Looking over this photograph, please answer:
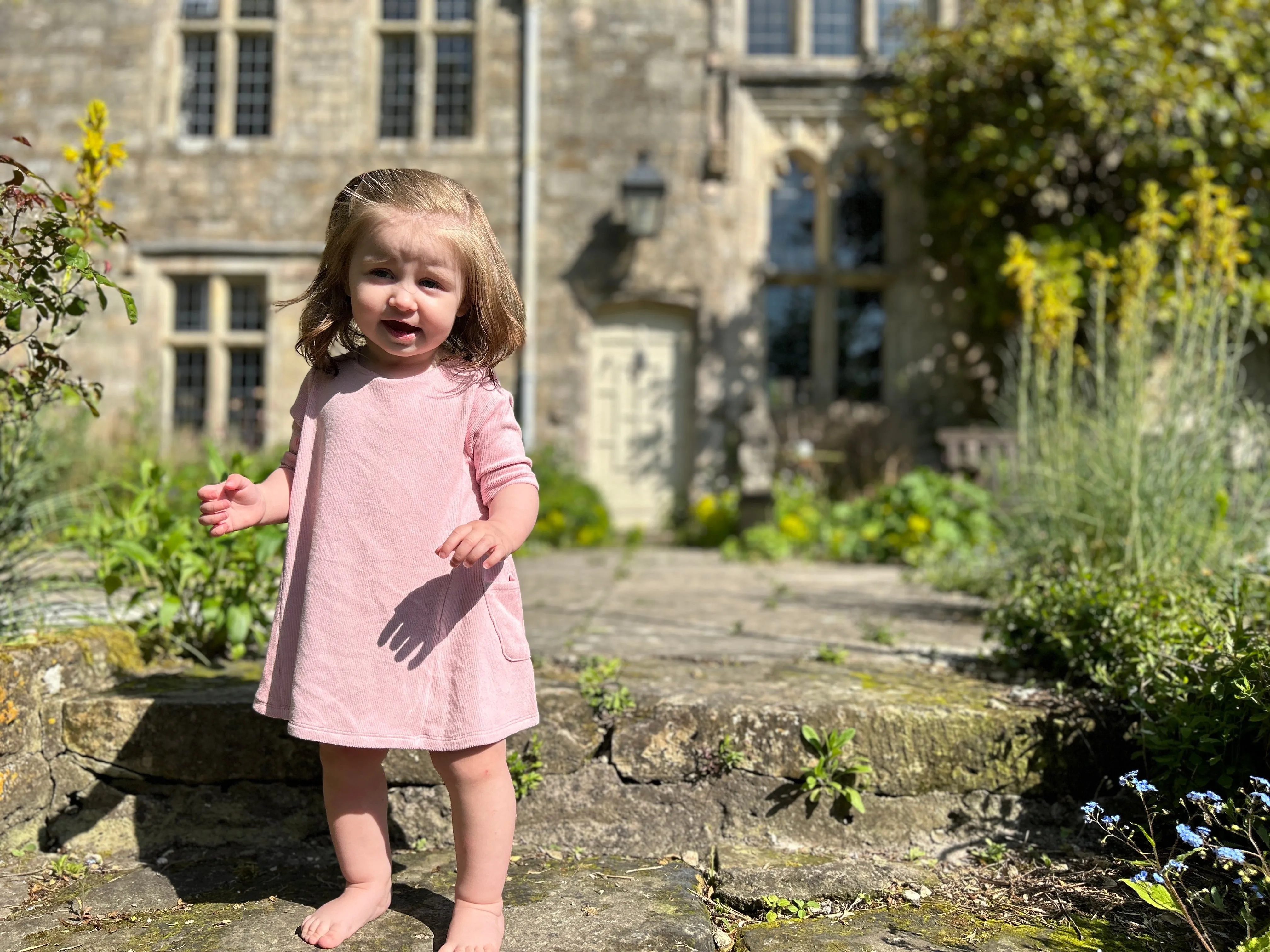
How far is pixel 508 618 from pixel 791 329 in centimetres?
822

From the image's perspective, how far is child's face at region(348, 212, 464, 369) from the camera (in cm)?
160

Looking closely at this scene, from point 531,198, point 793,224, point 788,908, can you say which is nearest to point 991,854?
point 788,908

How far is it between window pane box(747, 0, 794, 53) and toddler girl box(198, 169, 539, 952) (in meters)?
8.57

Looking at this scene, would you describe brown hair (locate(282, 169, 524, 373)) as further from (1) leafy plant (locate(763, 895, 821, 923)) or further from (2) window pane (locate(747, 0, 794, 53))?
(2) window pane (locate(747, 0, 794, 53))

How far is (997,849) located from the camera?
6.25 feet

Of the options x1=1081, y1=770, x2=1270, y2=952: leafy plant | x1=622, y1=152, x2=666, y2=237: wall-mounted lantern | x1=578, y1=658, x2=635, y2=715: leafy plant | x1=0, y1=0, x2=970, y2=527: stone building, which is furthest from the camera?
x1=0, y1=0, x2=970, y2=527: stone building

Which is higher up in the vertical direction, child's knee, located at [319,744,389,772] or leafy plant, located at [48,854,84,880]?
child's knee, located at [319,744,389,772]

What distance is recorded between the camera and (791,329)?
948cm

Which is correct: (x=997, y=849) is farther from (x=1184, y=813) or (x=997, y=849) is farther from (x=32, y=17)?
(x=32, y=17)

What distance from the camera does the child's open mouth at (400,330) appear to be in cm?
162

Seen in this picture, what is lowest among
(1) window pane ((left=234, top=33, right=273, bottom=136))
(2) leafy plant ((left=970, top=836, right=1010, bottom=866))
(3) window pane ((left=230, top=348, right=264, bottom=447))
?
(2) leafy plant ((left=970, top=836, right=1010, bottom=866))

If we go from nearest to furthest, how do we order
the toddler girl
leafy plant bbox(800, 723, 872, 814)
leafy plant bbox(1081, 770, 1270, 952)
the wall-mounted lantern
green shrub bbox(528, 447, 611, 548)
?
leafy plant bbox(1081, 770, 1270, 952) → the toddler girl → leafy plant bbox(800, 723, 872, 814) → green shrub bbox(528, 447, 611, 548) → the wall-mounted lantern

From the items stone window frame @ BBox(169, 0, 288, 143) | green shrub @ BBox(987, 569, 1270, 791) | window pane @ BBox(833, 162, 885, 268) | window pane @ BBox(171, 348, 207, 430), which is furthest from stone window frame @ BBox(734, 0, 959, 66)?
green shrub @ BBox(987, 569, 1270, 791)

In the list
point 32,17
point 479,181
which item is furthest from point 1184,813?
point 32,17
